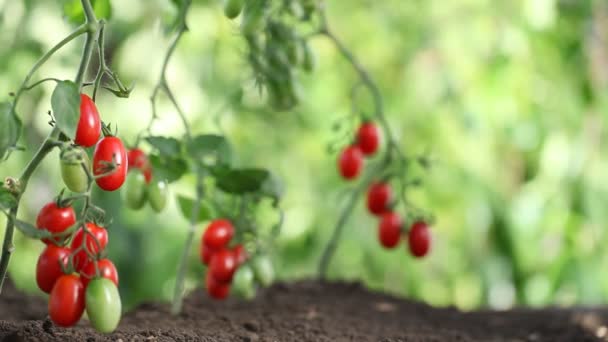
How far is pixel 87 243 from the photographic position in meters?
0.95

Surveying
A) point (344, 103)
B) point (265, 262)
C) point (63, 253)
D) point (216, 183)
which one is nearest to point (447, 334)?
point (265, 262)

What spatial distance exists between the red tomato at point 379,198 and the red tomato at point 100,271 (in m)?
0.81

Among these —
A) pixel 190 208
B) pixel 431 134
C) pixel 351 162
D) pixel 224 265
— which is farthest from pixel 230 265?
pixel 431 134

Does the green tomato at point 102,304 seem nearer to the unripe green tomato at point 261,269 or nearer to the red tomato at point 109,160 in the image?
the red tomato at point 109,160

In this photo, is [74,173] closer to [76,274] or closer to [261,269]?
[76,274]

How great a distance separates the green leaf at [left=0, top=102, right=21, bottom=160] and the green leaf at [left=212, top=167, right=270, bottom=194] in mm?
450

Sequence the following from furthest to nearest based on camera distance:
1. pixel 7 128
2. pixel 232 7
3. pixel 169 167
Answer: pixel 169 167
pixel 232 7
pixel 7 128

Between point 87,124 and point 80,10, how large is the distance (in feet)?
1.37

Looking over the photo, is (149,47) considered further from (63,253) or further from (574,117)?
(63,253)

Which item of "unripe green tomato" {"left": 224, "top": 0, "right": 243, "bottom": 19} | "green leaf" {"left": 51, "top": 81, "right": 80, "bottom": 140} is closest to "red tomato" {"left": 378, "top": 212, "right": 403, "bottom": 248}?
"unripe green tomato" {"left": 224, "top": 0, "right": 243, "bottom": 19}

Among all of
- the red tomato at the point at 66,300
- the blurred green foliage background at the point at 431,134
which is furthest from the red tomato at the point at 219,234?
the blurred green foliage background at the point at 431,134

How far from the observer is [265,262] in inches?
52.7

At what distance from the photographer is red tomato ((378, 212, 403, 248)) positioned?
1656mm

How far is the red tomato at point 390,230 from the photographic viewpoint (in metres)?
1.66
